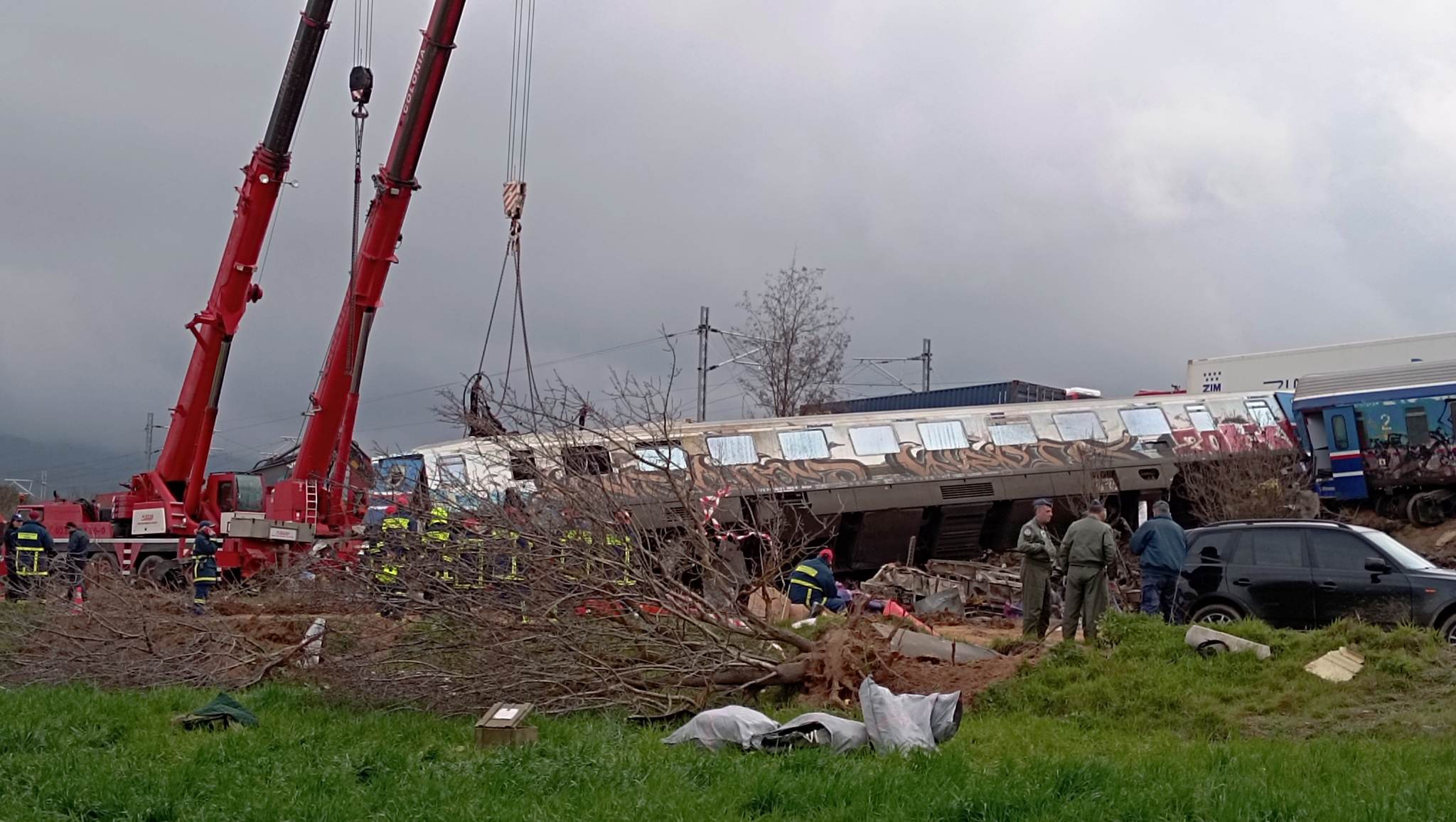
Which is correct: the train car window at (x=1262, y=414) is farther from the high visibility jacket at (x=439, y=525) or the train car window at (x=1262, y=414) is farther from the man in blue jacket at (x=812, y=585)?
the high visibility jacket at (x=439, y=525)

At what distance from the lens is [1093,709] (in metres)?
9.17

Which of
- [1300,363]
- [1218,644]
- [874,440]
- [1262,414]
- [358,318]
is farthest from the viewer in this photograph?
[1300,363]

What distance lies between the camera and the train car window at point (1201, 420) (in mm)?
26500

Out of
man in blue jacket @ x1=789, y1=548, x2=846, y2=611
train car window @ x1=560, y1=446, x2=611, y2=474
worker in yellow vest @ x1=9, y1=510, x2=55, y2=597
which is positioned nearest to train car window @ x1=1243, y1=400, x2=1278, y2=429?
man in blue jacket @ x1=789, y1=548, x2=846, y2=611

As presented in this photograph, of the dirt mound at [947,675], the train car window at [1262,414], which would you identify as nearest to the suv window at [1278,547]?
the dirt mound at [947,675]

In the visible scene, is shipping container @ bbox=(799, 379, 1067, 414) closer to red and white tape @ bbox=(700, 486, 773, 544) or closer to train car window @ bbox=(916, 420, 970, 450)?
train car window @ bbox=(916, 420, 970, 450)

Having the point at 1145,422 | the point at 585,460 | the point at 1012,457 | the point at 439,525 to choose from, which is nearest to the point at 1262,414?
the point at 1145,422

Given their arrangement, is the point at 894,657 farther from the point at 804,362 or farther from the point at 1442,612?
the point at 804,362

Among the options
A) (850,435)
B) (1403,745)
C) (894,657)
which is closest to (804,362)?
(850,435)

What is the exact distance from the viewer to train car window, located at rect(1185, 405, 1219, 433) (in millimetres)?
26500

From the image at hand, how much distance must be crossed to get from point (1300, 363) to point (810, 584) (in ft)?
82.7

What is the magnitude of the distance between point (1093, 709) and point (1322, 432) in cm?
2011

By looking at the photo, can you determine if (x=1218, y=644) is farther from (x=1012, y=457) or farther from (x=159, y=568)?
(x=159, y=568)

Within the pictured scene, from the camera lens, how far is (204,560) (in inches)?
621
